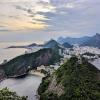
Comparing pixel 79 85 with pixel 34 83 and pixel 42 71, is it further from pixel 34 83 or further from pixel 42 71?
pixel 42 71

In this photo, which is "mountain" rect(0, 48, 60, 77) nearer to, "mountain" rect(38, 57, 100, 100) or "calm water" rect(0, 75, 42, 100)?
"calm water" rect(0, 75, 42, 100)

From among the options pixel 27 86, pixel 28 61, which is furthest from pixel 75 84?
pixel 28 61

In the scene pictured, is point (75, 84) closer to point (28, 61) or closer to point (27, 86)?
point (27, 86)

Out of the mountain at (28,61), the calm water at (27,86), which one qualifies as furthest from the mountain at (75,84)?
the mountain at (28,61)

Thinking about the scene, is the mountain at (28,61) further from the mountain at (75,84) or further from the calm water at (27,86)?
the mountain at (75,84)

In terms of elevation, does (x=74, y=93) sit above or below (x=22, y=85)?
above

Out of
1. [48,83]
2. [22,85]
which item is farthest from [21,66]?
[48,83]
